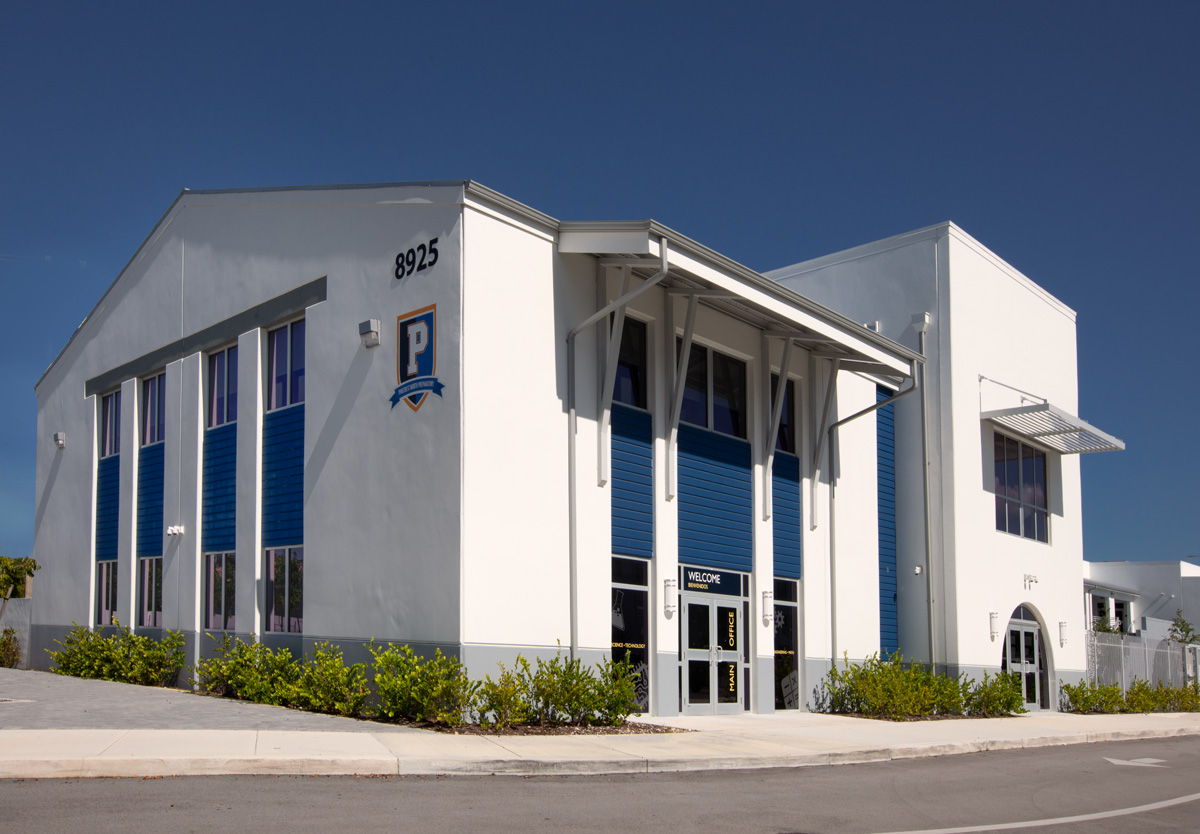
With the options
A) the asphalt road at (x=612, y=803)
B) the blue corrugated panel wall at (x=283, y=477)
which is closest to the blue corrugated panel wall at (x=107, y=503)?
the blue corrugated panel wall at (x=283, y=477)

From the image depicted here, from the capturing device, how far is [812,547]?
865 inches

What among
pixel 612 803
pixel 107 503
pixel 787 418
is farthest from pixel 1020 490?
pixel 612 803

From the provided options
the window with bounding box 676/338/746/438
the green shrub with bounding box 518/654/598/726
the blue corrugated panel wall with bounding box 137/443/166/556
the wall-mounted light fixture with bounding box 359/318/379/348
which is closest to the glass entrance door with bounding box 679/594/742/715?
the window with bounding box 676/338/746/438

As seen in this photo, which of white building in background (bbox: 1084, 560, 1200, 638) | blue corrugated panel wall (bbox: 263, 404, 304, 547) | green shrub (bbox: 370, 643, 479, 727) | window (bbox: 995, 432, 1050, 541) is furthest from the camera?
white building in background (bbox: 1084, 560, 1200, 638)

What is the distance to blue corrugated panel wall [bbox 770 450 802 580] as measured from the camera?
21.1 m

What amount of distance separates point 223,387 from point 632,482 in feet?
26.1

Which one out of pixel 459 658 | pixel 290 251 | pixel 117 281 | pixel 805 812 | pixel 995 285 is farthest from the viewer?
pixel 995 285

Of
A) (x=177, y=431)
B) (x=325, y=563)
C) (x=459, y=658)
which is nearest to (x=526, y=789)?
(x=459, y=658)

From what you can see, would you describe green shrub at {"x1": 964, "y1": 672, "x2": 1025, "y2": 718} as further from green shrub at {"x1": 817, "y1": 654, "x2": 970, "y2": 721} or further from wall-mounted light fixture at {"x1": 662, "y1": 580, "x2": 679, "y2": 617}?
wall-mounted light fixture at {"x1": 662, "y1": 580, "x2": 679, "y2": 617}

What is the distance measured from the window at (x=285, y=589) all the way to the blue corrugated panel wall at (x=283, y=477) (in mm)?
214

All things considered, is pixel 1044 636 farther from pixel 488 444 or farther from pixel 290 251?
pixel 290 251

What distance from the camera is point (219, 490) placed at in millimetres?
20000

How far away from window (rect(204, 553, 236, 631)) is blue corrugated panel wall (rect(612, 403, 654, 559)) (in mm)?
6895

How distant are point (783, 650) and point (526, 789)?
475 inches
